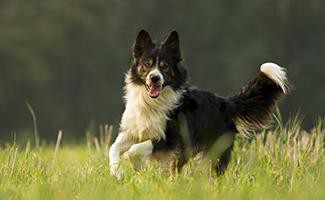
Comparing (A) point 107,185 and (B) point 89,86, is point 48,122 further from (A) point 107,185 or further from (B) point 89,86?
(A) point 107,185

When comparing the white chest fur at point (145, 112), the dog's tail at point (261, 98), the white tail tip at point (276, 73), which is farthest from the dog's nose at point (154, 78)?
the white tail tip at point (276, 73)

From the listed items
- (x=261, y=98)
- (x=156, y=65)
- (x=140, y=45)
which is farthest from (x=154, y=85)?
(x=261, y=98)

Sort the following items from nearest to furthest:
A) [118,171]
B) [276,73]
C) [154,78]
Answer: [118,171] < [154,78] < [276,73]

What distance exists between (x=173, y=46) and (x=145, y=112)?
0.67 m

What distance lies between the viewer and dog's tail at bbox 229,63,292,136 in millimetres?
10031

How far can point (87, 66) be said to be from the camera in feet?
157

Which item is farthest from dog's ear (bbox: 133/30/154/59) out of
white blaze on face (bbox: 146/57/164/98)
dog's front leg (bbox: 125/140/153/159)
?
dog's front leg (bbox: 125/140/153/159)

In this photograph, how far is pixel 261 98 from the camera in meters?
10.1

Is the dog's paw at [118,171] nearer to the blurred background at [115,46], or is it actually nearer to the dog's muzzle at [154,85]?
the dog's muzzle at [154,85]

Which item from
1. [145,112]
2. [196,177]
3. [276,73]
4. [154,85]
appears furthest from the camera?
[276,73]

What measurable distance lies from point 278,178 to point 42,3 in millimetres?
41862

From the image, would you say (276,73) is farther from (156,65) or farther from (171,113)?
(156,65)

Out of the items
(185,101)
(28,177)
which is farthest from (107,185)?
(185,101)

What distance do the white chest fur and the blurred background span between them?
31.5 metres
